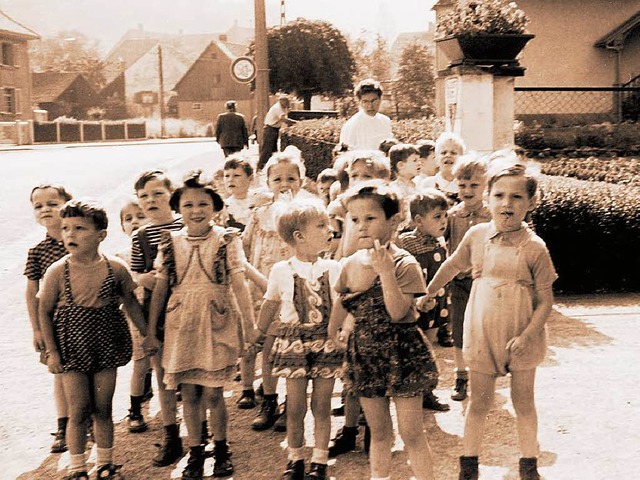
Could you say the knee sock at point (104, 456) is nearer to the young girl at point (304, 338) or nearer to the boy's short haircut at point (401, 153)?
the young girl at point (304, 338)

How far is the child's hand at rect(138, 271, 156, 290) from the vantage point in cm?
467

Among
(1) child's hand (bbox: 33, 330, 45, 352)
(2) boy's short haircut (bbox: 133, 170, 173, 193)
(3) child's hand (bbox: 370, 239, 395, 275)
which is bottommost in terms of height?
(1) child's hand (bbox: 33, 330, 45, 352)

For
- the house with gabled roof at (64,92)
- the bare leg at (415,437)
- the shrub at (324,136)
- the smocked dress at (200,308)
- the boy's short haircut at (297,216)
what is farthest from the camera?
the house with gabled roof at (64,92)

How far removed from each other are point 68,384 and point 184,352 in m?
0.60

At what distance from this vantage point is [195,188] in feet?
14.4

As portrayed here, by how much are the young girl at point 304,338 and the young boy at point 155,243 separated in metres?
0.75

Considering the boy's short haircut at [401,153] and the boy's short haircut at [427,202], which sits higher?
the boy's short haircut at [401,153]

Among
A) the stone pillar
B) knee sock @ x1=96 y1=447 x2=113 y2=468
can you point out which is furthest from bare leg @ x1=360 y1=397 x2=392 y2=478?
the stone pillar

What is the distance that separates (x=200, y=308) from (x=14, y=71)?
180ft

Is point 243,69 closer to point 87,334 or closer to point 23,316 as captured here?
point 23,316

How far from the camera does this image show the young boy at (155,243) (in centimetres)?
467

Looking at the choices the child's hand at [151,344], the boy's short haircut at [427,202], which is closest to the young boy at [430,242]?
the boy's short haircut at [427,202]

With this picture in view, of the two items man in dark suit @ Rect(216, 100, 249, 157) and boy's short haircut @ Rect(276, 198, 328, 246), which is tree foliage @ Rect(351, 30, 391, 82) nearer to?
man in dark suit @ Rect(216, 100, 249, 157)

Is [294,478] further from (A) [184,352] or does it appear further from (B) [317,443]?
(A) [184,352]
